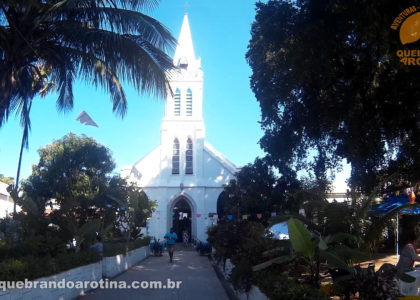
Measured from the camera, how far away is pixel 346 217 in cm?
739

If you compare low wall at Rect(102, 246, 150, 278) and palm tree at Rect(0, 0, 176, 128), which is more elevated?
palm tree at Rect(0, 0, 176, 128)

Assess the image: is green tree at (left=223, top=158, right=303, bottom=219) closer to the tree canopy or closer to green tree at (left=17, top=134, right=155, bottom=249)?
green tree at (left=17, top=134, right=155, bottom=249)

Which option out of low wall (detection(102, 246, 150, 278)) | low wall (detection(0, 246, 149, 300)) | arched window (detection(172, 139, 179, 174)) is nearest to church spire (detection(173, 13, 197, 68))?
arched window (detection(172, 139, 179, 174))

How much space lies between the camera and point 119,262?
15141 mm

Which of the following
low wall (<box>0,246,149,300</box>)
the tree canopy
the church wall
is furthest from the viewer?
the church wall

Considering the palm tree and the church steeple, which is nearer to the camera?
the palm tree

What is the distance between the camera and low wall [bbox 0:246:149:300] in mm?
6932

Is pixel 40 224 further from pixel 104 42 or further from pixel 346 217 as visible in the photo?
pixel 346 217

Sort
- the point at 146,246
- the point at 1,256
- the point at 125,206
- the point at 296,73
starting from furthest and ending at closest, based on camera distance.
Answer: the point at 146,246, the point at 125,206, the point at 296,73, the point at 1,256

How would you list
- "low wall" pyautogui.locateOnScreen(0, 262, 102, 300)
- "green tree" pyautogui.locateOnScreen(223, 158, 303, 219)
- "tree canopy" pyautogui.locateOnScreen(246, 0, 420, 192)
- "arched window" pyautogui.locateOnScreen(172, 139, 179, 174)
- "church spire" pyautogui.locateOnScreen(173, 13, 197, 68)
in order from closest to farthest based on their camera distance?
"low wall" pyautogui.locateOnScreen(0, 262, 102, 300)
"tree canopy" pyautogui.locateOnScreen(246, 0, 420, 192)
"green tree" pyautogui.locateOnScreen(223, 158, 303, 219)
"church spire" pyautogui.locateOnScreen(173, 13, 197, 68)
"arched window" pyautogui.locateOnScreen(172, 139, 179, 174)

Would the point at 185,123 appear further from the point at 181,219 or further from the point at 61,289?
the point at 61,289

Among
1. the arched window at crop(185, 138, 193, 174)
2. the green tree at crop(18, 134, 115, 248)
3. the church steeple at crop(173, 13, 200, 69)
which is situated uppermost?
the church steeple at crop(173, 13, 200, 69)

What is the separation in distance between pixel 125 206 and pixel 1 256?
1271 centimetres

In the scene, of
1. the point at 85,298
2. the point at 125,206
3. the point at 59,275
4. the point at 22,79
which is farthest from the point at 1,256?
the point at 125,206
